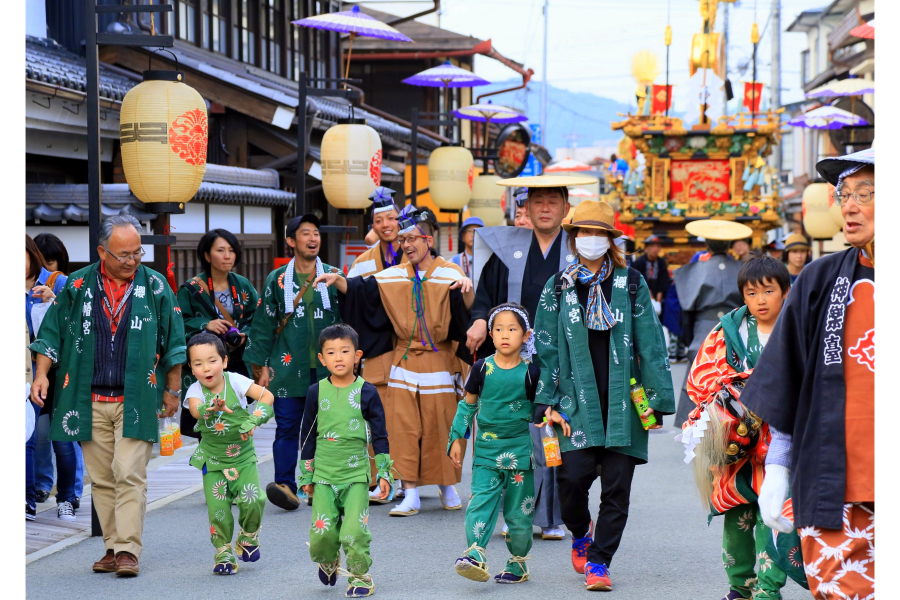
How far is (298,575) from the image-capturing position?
5.79m

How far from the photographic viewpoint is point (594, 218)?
5680mm

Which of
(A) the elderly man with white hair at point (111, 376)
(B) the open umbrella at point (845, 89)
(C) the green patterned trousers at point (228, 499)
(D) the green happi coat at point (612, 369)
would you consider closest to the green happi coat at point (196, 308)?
(A) the elderly man with white hair at point (111, 376)

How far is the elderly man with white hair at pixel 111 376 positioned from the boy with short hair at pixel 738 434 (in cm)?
306

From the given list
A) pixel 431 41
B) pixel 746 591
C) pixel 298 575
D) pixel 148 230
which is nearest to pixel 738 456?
pixel 746 591

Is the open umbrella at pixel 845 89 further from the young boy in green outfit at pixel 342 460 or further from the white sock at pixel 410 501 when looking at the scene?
the young boy in green outfit at pixel 342 460

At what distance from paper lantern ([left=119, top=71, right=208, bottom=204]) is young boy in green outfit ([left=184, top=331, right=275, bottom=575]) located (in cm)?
195

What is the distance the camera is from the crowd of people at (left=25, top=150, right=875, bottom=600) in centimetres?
323

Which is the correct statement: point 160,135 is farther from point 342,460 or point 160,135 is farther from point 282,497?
point 342,460

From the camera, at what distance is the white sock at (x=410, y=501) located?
7336 millimetres

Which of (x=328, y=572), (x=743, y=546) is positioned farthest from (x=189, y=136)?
(x=743, y=546)

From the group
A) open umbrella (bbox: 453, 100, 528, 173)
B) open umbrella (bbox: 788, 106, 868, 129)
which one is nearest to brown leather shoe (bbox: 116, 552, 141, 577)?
open umbrella (bbox: 453, 100, 528, 173)

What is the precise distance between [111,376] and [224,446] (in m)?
0.76
